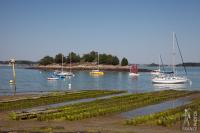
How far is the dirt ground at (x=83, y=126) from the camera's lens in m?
27.0

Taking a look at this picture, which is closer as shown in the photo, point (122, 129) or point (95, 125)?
point (122, 129)

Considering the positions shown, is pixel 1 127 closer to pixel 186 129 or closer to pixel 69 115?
pixel 69 115

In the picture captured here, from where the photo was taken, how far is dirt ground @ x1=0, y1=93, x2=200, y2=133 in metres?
27.0

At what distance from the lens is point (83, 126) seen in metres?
29.6

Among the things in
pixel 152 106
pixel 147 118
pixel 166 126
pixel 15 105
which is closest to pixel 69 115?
pixel 147 118

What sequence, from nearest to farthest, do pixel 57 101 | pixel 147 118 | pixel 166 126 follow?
pixel 166 126 → pixel 147 118 → pixel 57 101

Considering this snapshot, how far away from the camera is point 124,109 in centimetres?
4188

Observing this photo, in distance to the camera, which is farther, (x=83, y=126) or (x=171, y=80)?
(x=171, y=80)

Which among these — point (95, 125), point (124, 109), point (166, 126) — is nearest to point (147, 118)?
point (166, 126)

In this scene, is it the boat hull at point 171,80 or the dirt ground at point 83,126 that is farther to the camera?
the boat hull at point 171,80

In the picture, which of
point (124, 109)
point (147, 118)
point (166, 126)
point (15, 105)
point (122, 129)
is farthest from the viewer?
point (15, 105)

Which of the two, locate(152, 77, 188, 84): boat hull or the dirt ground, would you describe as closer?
the dirt ground

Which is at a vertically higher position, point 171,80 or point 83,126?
point 171,80

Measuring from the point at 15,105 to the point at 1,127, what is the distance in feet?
53.9
